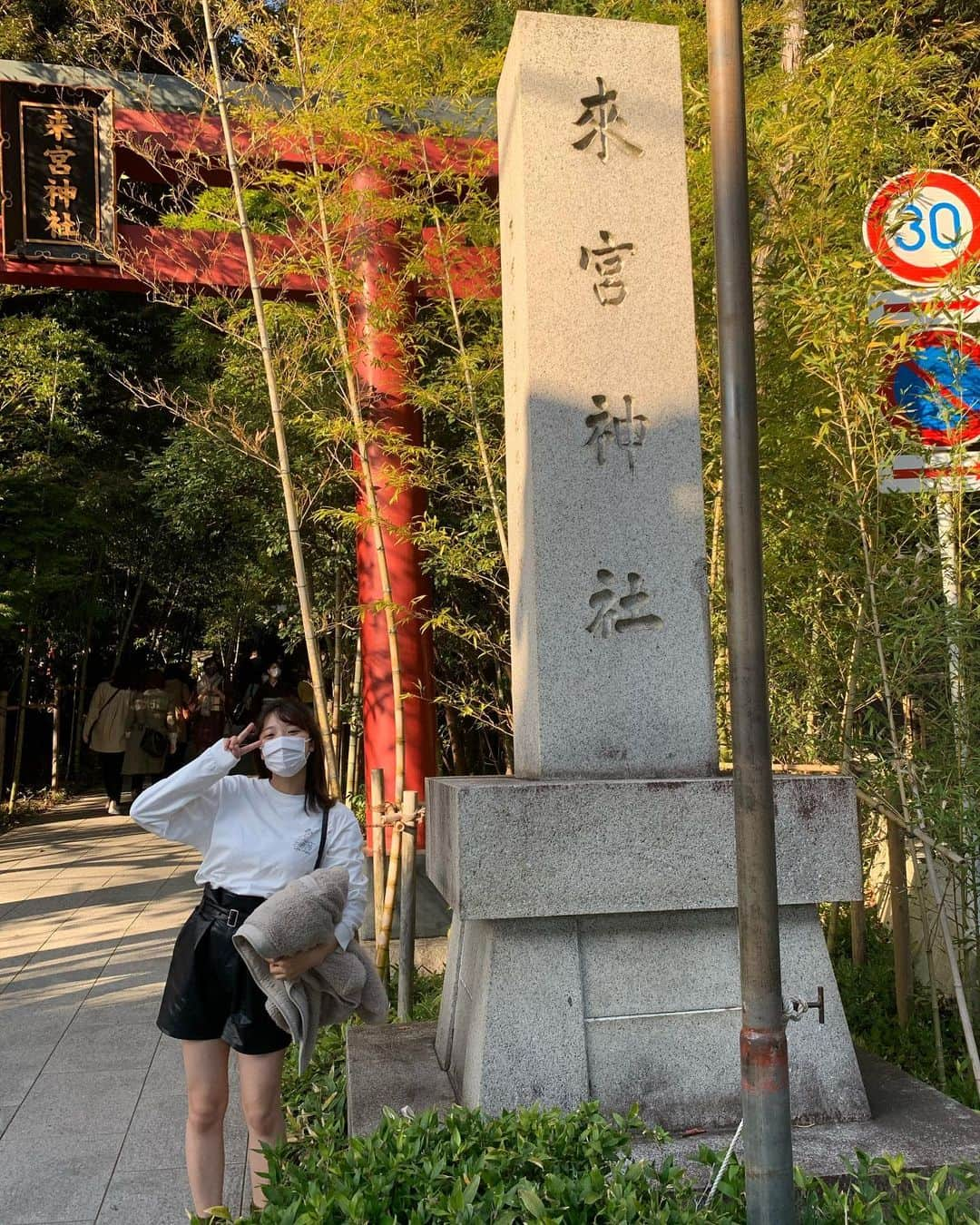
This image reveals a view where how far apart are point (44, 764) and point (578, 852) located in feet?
46.7

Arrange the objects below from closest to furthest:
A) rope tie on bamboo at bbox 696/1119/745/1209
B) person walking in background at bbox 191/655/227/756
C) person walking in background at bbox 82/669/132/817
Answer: rope tie on bamboo at bbox 696/1119/745/1209 < person walking in background at bbox 82/669/132/817 < person walking in background at bbox 191/655/227/756

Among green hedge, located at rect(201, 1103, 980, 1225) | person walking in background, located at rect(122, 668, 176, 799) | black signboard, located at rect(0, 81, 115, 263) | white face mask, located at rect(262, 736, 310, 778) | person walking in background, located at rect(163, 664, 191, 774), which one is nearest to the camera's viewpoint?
green hedge, located at rect(201, 1103, 980, 1225)

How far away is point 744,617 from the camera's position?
1626mm

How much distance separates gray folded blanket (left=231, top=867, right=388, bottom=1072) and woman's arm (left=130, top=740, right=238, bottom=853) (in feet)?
0.98

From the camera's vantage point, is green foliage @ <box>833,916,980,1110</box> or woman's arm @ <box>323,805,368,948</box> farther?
green foliage @ <box>833,916,980,1110</box>

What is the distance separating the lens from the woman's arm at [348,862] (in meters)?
2.68

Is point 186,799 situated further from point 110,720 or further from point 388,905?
point 110,720

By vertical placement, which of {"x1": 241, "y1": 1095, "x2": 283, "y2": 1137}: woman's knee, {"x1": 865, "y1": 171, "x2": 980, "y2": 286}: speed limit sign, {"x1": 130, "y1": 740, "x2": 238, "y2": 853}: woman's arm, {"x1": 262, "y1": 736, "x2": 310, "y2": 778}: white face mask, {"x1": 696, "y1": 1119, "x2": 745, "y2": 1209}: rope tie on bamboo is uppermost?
{"x1": 865, "y1": 171, "x2": 980, "y2": 286}: speed limit sign

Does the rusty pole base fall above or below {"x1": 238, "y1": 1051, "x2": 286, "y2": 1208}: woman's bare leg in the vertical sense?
above

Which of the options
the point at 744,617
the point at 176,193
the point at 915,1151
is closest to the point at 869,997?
the point at 915,1151

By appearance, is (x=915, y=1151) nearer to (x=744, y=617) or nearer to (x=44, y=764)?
(x=744, y=617)

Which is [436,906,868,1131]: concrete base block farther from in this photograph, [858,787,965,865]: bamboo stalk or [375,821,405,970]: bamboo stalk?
[375,821,405,970]: bamboo stalk

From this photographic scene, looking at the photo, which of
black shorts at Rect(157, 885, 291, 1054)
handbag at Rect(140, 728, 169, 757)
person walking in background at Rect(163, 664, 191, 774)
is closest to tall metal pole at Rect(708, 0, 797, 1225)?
black shorts at Rect(157, 885, 291, 1054)

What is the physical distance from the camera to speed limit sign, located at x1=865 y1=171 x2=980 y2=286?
347 centimetres
